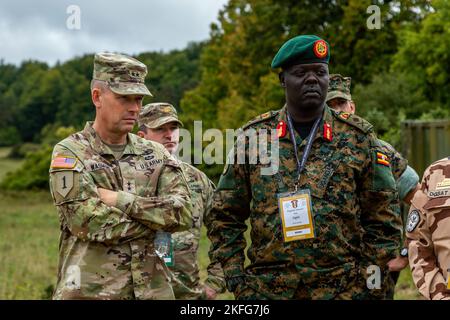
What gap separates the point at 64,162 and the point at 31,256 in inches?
558

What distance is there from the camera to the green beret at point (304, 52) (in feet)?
15.6

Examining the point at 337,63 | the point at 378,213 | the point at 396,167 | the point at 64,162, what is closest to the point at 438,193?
the point at 378,213

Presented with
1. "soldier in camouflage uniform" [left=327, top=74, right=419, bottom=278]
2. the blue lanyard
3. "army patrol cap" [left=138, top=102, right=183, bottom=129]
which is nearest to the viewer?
the blue lanyard

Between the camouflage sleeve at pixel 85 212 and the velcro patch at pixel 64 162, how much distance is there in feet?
0.05

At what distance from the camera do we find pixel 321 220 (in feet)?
15.2

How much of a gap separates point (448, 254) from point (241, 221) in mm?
1295

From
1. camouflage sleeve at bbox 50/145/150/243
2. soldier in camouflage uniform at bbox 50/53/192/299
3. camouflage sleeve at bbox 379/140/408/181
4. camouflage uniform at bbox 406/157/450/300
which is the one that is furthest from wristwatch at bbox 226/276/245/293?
camouflage sleeve at bbox 379/140/408/181

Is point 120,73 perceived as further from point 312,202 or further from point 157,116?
point 157,116

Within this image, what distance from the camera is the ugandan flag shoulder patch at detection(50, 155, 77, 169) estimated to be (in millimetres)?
4617

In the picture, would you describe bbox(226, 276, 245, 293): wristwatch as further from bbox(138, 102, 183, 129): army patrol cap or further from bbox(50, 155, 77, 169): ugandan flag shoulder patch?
bbox(138, 102, 183, 129): army patrol cap

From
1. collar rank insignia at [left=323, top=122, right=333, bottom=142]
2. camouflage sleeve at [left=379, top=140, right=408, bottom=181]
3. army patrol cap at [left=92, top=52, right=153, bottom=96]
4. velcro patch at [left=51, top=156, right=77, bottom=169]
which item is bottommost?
velcro patch at [left=51, top=156, right=77, bottom=169]

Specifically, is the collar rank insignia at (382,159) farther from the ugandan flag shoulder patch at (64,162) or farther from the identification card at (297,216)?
the ugandan flag shoulder patch at (64,162)

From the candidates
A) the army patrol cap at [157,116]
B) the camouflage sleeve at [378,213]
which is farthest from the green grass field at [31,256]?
the camouflage sleeve at [378,213]

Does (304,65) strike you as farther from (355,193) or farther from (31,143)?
(31,143)
